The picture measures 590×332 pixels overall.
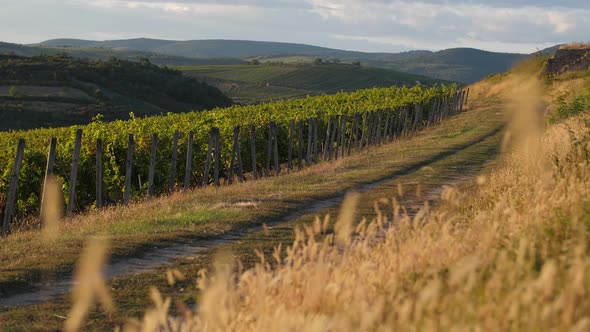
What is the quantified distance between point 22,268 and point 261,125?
67.4 ft

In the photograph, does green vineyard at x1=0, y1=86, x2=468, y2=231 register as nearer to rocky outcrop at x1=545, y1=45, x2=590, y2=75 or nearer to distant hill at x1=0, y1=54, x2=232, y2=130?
rocky outcrop at x1=545, y1=45, x2=590, y2=75

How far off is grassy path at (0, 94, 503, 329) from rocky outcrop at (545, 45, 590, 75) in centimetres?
4542

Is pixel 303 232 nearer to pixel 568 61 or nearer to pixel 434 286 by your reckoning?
pixel 434 286

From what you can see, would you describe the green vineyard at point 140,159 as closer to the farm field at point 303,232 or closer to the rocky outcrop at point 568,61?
the farm field at point 303,232

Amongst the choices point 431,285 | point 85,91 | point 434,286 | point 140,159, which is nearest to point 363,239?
point 431,285

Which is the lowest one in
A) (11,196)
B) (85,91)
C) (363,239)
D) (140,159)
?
(85,91)

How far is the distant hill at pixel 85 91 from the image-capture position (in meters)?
93.9

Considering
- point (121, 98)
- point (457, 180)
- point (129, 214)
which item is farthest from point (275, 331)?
point (121, 98)

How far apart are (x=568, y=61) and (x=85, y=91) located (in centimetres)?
6480

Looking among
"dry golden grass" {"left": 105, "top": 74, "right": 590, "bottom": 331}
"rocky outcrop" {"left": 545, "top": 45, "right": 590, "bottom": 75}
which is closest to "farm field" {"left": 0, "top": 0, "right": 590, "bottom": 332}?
"dry golden grass" {"left": 105, "top": 74, "right": 590, "bottom": 331}

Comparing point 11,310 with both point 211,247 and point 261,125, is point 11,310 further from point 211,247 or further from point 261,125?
point 261,125

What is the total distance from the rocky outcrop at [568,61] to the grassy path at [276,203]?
149ft

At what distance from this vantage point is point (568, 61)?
78938mm

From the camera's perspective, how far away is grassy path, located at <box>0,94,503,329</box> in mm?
10172
